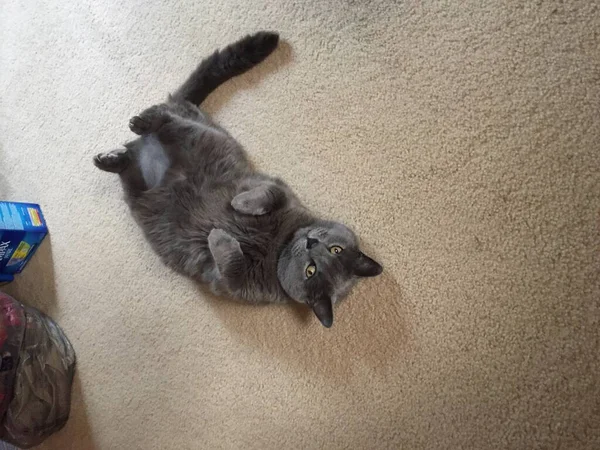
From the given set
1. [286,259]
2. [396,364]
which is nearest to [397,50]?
[286,259]

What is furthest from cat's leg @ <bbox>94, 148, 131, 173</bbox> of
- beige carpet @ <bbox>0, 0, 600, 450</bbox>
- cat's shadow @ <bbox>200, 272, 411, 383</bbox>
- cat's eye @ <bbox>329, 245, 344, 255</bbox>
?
cat's eye @ <bbox>329, 245, 344, 255</bbox>

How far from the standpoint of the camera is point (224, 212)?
4.42 feet

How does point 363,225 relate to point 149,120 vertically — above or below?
below

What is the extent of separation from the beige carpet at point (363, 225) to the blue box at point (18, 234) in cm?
4

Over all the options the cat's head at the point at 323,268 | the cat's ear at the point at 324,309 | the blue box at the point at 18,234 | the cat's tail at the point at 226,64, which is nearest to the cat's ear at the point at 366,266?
the cat's head at the point at 323,268

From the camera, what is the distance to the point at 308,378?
1.37 meters

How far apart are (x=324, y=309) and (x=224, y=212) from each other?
40 centimetres

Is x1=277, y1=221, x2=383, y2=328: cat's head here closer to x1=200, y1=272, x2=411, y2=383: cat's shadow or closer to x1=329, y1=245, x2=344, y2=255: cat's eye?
Answer: x1=329, y1=245, x2=344, y2=255: cat's eye

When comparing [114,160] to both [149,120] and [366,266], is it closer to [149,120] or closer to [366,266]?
[149,120]

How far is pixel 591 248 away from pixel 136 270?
1318mm

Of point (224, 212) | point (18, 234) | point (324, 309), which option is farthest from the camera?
point (18, 234)

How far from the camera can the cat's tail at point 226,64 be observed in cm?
140

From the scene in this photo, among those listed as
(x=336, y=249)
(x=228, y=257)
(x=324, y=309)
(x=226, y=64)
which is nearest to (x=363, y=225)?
(x=336, y=249)

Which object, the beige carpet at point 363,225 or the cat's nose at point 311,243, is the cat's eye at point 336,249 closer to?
the cat's nose at point 311,243
